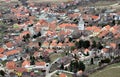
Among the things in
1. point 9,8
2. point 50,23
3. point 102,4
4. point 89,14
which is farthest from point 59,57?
point 9,8

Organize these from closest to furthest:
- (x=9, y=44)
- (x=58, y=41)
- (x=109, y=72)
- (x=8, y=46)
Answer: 1. (x=109, y=72)
2. (x=58, y=41)
3. (x=8, y=46)
4. (x=9, y=44)

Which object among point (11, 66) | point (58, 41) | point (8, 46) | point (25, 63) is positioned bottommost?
point (8, 46)

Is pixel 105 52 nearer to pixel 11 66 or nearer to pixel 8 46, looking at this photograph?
pixel 11 66

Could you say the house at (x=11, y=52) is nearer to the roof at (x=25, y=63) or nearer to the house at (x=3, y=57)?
the house at (x=3, y=57)

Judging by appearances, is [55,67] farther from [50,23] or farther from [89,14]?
[89,14]

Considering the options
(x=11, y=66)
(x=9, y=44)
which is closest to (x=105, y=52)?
(x=11, y=66)

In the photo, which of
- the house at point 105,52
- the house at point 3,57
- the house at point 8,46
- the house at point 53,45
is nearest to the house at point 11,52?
the house at point 3,57

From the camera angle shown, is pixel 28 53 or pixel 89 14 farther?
pixel 89 14

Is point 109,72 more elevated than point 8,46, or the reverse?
point 109,72

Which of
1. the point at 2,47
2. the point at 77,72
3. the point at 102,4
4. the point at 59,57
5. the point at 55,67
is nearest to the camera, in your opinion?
the point at 77,72
